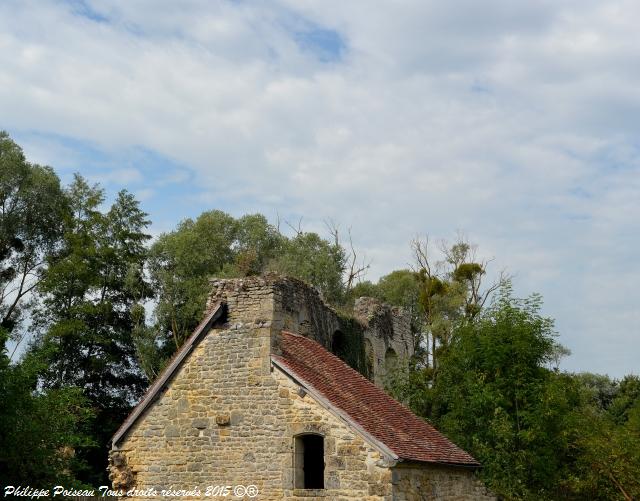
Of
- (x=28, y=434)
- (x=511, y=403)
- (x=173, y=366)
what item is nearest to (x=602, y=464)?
(x=511, y=403)

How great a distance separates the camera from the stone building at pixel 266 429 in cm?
1427

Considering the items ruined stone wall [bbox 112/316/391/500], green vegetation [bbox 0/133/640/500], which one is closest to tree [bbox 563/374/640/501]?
green vegetation [bbox 0/133/640/500]

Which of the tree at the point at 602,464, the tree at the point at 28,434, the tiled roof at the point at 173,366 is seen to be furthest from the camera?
the tree at the point at 602,464

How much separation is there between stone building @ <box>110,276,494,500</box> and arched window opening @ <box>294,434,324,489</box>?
23 millimetres

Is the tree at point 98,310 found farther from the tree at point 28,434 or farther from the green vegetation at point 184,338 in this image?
the tree at point 28,434

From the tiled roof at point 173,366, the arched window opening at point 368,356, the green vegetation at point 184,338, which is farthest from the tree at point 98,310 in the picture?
the tiled roof at point 173,366

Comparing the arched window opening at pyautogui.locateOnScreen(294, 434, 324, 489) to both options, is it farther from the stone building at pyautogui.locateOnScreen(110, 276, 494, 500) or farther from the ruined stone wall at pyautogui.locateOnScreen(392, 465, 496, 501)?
the ruined stone wall at pyautogui.locateOnScreen(392, 465, 496, 501)

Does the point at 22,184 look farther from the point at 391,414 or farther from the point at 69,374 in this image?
the point at 391,414

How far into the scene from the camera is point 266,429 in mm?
15133

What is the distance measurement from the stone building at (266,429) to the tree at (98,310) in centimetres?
1446

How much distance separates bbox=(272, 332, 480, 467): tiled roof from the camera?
1472 cm

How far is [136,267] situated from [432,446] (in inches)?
804

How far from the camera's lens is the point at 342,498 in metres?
14.2

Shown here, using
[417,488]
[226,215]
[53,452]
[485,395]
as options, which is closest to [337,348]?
[485,395]
